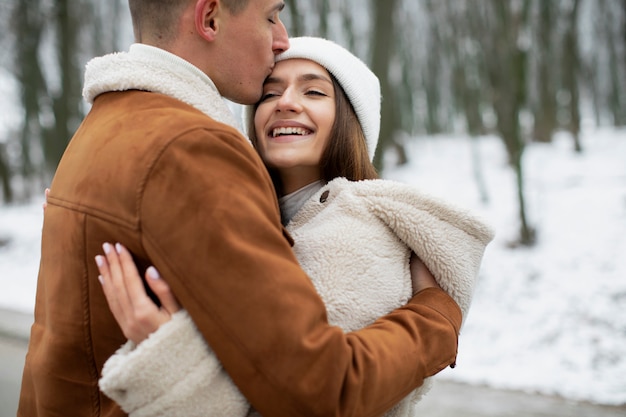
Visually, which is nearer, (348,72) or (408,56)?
(348,72)

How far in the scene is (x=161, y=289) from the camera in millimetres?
1302

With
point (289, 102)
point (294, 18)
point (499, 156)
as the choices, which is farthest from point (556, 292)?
point (499, 156)

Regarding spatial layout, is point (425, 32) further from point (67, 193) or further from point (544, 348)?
point (67, 193)

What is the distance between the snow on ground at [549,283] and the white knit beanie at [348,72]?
1.70ft

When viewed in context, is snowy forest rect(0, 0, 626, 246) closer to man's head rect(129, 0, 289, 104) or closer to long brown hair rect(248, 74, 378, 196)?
long brown hair rect(248, 74, 378, 196)

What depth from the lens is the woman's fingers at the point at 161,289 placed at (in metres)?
1.30

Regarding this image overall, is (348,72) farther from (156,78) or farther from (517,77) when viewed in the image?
(517,77)

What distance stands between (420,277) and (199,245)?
90 centimetres

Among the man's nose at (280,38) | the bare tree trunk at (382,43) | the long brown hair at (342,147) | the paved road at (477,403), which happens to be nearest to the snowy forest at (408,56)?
the bare tree trunk at (382,43)

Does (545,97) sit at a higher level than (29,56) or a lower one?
lower

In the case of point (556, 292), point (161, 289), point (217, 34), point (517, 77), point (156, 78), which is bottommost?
point (556, 292)

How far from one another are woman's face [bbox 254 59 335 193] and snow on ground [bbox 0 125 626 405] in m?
0.65

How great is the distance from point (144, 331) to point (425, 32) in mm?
26259

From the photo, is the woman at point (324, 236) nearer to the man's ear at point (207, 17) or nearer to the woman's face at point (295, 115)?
the woman's face at point (295, 115)
